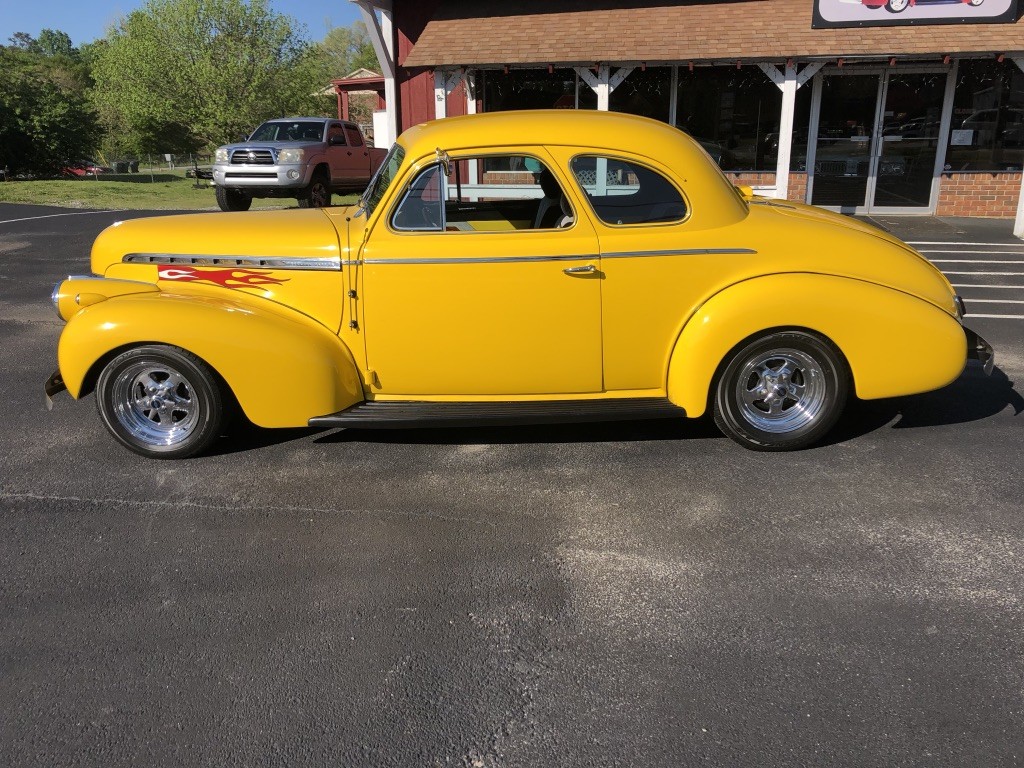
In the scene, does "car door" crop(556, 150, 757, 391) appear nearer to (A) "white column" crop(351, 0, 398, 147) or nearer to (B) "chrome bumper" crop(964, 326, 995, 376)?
(B) "chrome bumper" crop(964, 326, 995, 376)

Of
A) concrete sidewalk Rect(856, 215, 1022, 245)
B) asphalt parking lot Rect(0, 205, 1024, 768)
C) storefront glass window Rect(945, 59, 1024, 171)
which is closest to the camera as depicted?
asphalt parking lot Rect(0, 205, 1024, 768)

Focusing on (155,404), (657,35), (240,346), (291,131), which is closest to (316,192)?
(291,131)

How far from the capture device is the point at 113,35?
50.4 metres

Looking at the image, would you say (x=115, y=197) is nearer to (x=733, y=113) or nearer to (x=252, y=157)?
(x=252, y=157)

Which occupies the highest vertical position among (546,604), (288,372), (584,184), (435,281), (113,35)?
(113,35)

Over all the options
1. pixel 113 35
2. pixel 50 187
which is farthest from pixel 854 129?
pixel 113 35

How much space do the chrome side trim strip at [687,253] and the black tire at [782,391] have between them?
486mm

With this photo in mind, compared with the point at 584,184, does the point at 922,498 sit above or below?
below

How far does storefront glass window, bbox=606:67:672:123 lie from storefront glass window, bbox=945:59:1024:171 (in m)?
5.09

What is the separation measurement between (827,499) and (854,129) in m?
Result: 13.0

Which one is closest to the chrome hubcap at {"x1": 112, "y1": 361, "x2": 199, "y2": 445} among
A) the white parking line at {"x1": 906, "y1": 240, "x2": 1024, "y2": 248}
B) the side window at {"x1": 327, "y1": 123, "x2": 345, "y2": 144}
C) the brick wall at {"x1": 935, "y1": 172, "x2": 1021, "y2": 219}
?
the white parking line at {"x1": 906, "y1": 240, "x2": 1024, "y2": 248}

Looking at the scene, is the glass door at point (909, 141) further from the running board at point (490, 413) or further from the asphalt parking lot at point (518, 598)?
the running board at point (490, 413)

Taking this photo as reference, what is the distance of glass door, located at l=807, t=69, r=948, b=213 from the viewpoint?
47.5 ft

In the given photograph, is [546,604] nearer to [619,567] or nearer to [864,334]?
[619,567]
